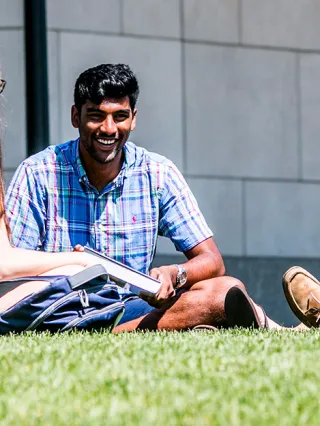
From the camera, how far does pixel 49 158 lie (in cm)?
542

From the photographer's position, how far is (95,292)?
4590mm

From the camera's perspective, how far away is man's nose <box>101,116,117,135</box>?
542 centimetres

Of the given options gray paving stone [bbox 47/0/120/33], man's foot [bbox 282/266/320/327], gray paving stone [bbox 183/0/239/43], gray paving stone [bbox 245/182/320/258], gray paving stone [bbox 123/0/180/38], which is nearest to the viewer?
man's foot [bbox 282/266/320/327]

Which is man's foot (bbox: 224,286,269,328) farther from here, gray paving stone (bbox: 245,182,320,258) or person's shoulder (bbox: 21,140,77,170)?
gray paving stone (bbox: 245,182,320,258)

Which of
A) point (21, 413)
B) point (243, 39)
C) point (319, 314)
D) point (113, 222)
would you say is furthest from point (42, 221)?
point (243, 39)

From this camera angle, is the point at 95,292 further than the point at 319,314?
No

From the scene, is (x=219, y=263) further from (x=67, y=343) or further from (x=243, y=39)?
(x=243, y=39)

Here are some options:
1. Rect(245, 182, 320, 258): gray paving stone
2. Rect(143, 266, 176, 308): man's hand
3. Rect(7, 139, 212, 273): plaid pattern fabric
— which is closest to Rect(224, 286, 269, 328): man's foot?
Rect(143, 266, 176, 308): man's hand

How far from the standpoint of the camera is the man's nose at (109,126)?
213 inches

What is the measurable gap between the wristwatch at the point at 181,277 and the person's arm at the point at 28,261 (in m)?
0.68

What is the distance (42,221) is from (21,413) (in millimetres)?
2734

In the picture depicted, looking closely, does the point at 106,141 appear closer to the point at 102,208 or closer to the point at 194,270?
the point at 102,208

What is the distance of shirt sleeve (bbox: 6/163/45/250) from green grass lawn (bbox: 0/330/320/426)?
1.09m

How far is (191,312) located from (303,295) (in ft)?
1.82
